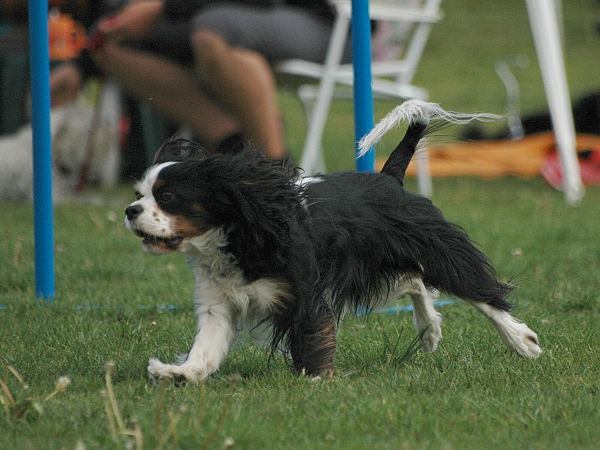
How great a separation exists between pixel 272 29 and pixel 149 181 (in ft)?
13.3

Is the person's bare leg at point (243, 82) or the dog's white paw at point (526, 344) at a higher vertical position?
the dog's white paw at point (526, 344)

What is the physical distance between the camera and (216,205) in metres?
3.62

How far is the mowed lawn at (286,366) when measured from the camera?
112 inches

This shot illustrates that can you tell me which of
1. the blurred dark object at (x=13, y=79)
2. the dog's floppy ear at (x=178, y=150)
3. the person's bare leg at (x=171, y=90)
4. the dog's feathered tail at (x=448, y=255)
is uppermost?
the dog's floppy ear at (x=178, y=150)

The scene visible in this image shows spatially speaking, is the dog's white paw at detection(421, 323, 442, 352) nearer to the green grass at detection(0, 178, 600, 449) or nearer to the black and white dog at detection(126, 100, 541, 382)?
the green grass at detection(0, 178, 600, 449)

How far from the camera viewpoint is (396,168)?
418 cm

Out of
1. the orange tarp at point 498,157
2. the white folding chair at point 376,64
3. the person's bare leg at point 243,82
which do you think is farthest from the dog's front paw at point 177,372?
the orange tarp at point 498,157

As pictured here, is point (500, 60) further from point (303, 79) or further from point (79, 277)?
point (79, 277)

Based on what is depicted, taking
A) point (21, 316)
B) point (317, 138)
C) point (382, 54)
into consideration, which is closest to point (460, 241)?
point (21, 316)

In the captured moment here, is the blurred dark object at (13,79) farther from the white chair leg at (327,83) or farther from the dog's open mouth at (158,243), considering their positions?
the dog's open mouth at (158,243)

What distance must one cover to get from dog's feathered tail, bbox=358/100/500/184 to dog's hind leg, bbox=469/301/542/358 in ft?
1.81

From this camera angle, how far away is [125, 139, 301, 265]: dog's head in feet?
11.6

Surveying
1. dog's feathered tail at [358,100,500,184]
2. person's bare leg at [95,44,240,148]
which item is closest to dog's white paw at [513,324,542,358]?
dog's feathered tail at [358,100,500,184]

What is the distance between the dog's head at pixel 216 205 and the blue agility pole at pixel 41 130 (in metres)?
1.34
